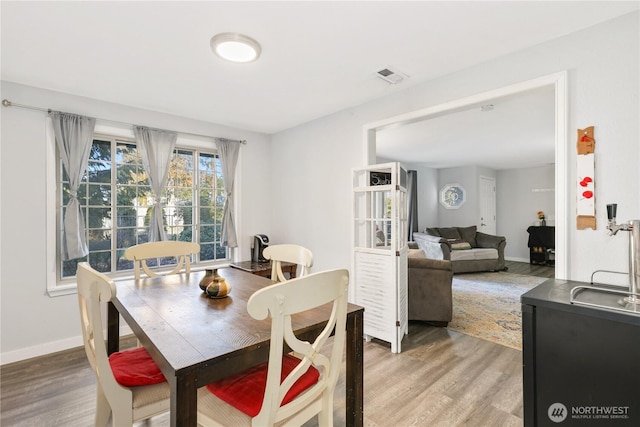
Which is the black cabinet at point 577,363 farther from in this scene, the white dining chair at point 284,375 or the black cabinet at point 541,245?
the black cabinet at point 541,245

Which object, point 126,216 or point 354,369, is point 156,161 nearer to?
point 126,216

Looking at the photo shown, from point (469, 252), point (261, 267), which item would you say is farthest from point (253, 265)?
point (469, 252)

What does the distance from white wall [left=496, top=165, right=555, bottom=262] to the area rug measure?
2177mm

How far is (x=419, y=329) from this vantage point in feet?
10.7

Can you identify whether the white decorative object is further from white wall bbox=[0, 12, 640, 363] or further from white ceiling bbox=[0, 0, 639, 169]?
white ceiling bbox=[0, 0, 639, 169]

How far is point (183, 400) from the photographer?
0.97 meters

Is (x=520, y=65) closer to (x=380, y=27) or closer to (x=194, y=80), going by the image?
(x=380, y=27)

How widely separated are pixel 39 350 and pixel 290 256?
2.52 m

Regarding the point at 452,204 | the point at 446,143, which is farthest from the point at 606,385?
the point at 452,204

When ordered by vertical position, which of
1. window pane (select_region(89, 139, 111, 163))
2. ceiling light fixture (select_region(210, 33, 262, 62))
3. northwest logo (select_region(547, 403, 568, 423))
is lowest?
northwest logo (select_region(547, 403, 568, 423))

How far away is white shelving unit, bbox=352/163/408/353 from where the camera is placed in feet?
8.87

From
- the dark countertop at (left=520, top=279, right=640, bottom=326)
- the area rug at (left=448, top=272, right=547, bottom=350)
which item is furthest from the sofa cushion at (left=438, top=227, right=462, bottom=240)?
the dark countertop at (left=520, top=279, right=640, bottom=326)

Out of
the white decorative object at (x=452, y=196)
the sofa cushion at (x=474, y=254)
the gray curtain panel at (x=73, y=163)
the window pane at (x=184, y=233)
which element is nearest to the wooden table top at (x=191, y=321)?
the gray curtain panel at (x=73, y=163)

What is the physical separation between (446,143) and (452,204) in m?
3.20
